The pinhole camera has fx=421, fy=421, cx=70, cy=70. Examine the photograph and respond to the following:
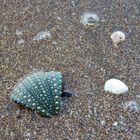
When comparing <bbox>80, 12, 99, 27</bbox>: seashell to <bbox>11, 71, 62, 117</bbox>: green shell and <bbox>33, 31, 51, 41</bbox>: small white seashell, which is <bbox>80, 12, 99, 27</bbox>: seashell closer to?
<bbox>33, 31, 51, 41</bbox>: small white seashell

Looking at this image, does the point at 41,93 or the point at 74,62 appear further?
the point at 74,62

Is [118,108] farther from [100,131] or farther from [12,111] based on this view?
[12,111]

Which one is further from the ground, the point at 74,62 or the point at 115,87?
the point at 74,62

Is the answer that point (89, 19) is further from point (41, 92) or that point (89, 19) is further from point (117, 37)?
point (41, 92)

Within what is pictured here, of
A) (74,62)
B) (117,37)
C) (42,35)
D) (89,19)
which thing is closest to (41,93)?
(74,62)

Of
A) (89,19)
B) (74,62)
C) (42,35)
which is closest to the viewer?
(74,62)

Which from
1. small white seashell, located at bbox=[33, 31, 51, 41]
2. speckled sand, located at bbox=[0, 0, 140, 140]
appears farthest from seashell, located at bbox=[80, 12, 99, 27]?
small white seashell, located at bbox=[33, 31, 51, 41]
